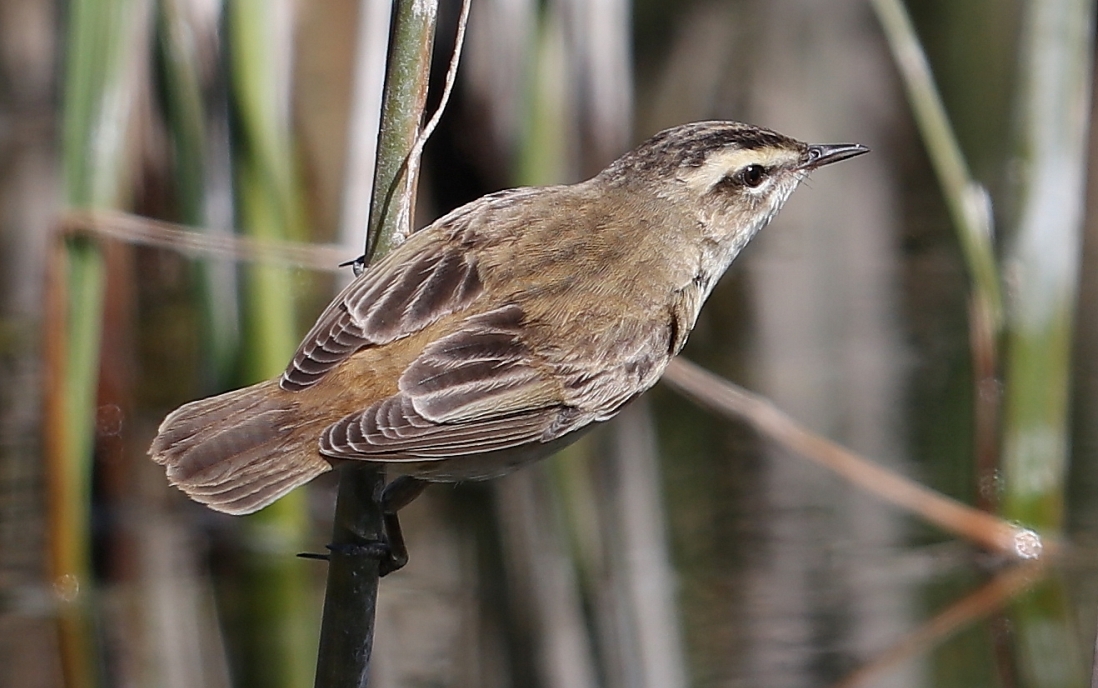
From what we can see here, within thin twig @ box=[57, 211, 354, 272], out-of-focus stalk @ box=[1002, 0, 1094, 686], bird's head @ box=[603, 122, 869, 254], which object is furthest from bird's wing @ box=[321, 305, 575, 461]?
out-of-focus stalk @ box=[1002, 0, 1094, 686]

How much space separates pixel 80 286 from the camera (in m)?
4.66

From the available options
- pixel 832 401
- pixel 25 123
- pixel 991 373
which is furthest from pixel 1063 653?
pixel 25 123

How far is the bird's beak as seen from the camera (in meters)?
3.62

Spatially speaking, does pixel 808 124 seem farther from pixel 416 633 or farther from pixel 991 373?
pixel 416 633

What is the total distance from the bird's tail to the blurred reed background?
5.39 feet

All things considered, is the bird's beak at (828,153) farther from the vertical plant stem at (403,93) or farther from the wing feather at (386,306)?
the vertical plant stem at (403,93)

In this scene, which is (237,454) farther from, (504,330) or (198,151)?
(198,151)

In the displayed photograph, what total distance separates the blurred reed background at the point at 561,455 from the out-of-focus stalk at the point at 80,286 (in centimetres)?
1

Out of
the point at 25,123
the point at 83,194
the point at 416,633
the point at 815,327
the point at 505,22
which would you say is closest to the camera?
the point at 83,194

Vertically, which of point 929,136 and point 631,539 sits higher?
point 929,136

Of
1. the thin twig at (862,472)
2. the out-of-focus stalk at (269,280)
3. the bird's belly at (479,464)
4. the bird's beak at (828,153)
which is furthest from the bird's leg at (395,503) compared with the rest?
the out-of-focus stalk at (269,280)

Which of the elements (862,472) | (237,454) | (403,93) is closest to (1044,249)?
(862,472)

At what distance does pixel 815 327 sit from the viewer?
7816 millimetres

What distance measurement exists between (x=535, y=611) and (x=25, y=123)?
6009 millimetres
